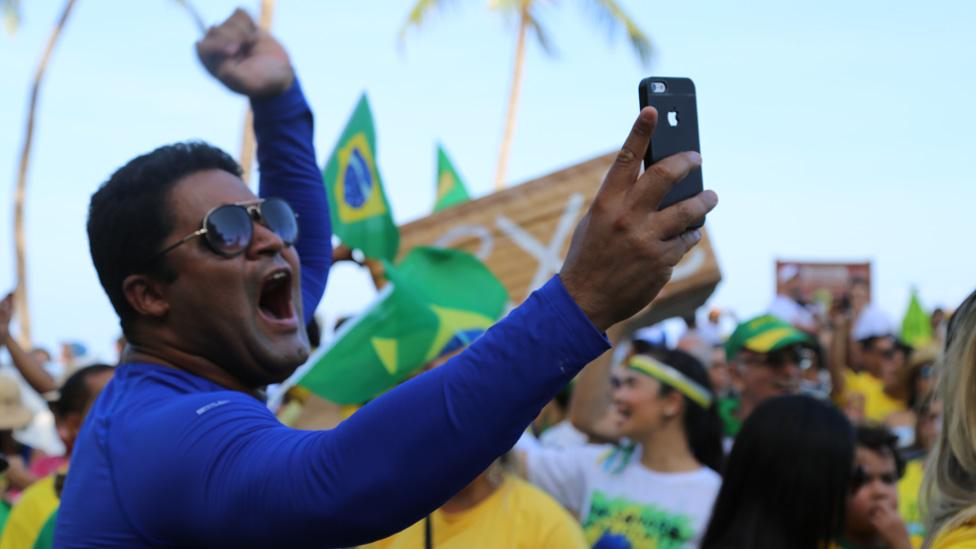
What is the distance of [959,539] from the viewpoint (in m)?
2.12

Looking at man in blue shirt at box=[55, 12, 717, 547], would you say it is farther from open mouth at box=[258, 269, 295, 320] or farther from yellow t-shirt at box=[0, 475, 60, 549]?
yellow t-shirt at box=[0, 475, 60, 549]

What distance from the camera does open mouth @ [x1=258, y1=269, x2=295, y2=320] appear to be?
202cm

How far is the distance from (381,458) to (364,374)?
281cm

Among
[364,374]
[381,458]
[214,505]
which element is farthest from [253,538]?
[364,374]

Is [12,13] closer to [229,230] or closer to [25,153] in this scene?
[25,153]

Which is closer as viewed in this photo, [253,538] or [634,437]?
[253,538]

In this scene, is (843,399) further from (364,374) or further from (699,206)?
(699,206)

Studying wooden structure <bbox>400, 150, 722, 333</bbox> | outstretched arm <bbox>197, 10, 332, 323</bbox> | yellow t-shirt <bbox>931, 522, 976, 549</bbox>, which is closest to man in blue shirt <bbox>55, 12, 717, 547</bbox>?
outstretched arm <bbox>197, 10, 332, 323</bbox>

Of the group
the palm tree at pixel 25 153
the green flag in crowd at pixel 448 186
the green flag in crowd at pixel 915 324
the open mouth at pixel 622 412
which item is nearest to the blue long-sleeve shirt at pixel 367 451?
the open mouth at pixel 622 412

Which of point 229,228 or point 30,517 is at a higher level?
point 229,228

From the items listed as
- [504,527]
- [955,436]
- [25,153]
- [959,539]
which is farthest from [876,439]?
[25,153]

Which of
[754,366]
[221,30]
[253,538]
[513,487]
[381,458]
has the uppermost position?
[221,30]

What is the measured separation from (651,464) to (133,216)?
2762 millimetres

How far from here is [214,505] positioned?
1462 mm
